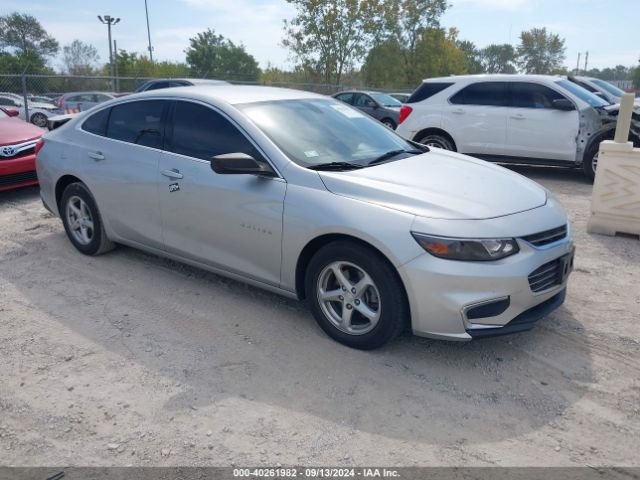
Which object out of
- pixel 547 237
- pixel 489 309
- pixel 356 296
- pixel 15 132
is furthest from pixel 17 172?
pixel 547 237

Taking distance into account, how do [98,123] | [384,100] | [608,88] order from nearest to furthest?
[98,123] → [608,88] → [384,100]

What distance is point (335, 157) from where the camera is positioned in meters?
4.11

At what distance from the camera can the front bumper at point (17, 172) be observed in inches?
294

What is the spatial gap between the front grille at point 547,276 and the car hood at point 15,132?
705 centimetres

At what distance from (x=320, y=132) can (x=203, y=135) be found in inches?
36.1

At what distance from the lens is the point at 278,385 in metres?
3.35

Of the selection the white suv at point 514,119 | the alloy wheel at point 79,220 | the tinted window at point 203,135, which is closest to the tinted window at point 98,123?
the alloy wheel at point 79,220

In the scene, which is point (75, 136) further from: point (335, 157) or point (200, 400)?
point (200, 400)

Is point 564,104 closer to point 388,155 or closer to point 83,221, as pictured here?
point 388,155

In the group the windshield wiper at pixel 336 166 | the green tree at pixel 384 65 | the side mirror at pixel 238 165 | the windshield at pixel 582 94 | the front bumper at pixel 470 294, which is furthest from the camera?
the green tree at pixel 384 65

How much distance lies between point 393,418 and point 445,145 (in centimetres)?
801

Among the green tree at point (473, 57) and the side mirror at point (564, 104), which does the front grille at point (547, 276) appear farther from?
the green tree at point (473, 57)

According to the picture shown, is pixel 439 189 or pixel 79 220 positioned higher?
pixel 439 189

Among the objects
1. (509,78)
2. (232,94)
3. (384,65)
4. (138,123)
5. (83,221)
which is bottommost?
(83,221)
